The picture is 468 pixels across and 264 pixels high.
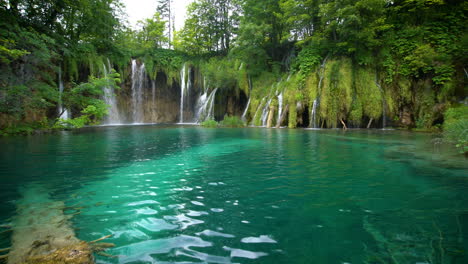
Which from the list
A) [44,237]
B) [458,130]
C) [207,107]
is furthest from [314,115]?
[44,237]

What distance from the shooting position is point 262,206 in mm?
3373

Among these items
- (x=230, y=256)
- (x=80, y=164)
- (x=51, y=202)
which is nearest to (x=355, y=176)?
(x=230, y=256)

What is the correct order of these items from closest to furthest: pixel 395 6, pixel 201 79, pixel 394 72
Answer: pixel 394 72, pixel 395 6, pixel 201 79

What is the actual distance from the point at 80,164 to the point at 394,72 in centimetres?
1910

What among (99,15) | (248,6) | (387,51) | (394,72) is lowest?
(394,72)

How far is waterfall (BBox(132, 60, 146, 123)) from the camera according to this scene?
2689 centimetres

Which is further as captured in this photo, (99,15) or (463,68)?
(99,15)

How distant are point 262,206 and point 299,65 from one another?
18909 millimetres

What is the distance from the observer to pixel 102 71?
22.9 meters

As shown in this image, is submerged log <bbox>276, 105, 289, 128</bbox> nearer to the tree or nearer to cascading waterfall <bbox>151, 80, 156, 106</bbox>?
cascading waterfall <bbox>151, 80, 156, 106</bbox>

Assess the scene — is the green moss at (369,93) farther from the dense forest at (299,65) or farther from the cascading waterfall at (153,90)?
the cascading waterfall at (153,90)

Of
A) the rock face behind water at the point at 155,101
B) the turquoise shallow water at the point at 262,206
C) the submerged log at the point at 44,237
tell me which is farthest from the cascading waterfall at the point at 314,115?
the submerged log at the point at 44,237

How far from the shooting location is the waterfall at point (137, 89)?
2689 centimetres

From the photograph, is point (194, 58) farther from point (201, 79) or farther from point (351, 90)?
point (351, 90)
